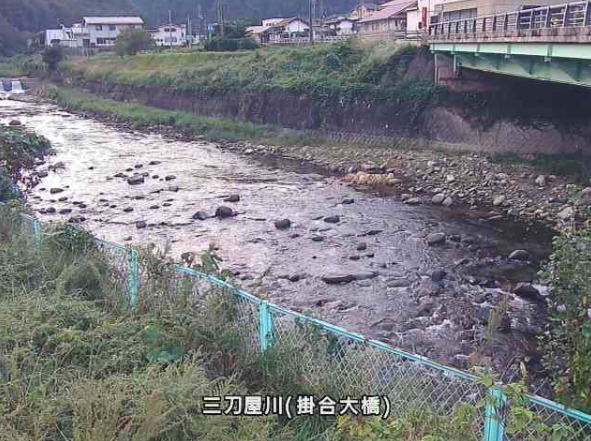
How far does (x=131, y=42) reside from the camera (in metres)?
53.1

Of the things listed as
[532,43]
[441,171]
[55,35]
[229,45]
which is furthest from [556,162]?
[55,35]

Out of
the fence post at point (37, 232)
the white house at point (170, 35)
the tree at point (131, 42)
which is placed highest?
the white house at point (170, 35)

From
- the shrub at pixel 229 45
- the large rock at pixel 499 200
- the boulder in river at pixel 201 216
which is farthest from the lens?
the shrub at pixel 229 45

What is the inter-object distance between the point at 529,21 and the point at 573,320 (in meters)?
12.0

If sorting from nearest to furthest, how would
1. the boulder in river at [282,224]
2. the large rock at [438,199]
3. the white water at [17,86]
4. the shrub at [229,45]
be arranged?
the boulder in river at [282,224] → the large rock at [438,199] → the shrub at [229,45] → the white water at [17,86]

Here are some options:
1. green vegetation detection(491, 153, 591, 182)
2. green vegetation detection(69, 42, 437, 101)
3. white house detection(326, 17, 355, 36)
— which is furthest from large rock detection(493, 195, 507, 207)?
white house detection(326, 17, 355, 36)

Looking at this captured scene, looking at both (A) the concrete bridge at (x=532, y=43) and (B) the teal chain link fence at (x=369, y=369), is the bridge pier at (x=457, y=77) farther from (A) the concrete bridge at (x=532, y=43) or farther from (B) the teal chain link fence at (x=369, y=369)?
(B) the teal chain link fence at (x=369, y=369)

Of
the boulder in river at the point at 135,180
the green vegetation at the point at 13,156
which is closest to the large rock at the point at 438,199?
the boulder in river at the point at 135,180

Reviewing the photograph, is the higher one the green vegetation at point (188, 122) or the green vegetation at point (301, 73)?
the green vegetation at point (301, 73)

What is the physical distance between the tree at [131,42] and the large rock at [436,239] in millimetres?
45612

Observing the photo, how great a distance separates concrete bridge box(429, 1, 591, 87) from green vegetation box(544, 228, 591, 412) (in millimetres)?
7102

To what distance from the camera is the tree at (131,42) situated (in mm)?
53031

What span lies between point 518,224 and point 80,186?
1457cm

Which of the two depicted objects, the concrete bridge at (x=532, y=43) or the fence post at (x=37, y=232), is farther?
the concrete bridge at (x=532, y=43)
